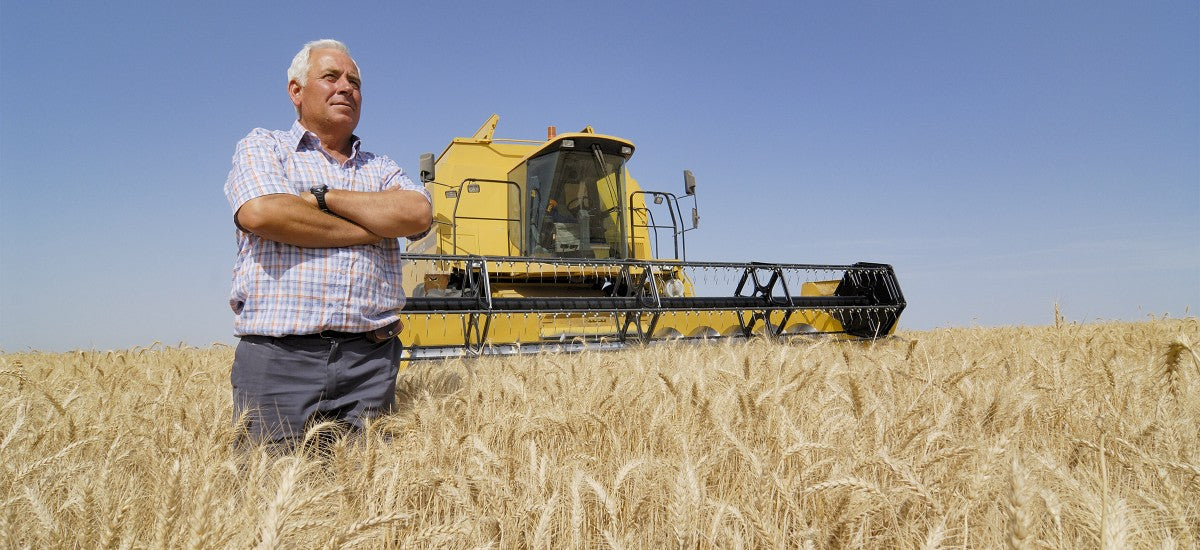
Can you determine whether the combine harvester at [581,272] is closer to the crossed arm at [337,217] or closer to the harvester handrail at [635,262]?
the harvester handrail at [635,262]

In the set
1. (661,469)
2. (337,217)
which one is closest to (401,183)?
(337,217)

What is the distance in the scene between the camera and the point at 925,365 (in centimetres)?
314

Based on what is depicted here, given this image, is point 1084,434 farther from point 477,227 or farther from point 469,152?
point 469,152

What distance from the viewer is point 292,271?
6.67 ft

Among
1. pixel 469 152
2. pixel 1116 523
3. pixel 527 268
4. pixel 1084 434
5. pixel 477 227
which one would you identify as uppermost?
pixel 469 152

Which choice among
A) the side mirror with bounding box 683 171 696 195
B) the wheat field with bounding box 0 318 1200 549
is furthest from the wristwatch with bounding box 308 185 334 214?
the side mirror with bounding box 683 171 696 195

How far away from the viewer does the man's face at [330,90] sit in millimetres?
2180

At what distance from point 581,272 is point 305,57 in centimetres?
434

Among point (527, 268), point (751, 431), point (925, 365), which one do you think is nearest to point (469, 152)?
point (527, 268)

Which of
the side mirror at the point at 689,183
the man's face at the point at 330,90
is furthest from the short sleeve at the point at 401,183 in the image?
the side mirror at the point at 689,183

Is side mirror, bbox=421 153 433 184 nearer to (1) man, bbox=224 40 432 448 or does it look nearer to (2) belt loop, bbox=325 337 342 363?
(1) man, bbox=224 40 432 448

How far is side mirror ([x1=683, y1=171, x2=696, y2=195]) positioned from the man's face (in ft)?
16.8

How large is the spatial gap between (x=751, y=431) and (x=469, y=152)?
7548 mm

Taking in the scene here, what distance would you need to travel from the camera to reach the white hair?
2.21 meters
